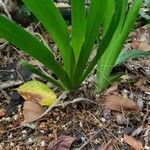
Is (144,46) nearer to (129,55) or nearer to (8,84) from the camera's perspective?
(129,55)

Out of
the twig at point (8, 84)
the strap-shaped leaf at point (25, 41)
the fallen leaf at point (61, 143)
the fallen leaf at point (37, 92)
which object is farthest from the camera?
the twig at point (8, 84)

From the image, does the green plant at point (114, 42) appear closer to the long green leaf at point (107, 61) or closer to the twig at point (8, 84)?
the long green leaf at point (107, 61)

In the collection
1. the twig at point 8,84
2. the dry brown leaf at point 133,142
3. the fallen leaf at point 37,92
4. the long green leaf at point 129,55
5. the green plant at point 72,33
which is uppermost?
the green plant at point 72,33

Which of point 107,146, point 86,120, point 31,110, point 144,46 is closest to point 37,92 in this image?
point 31,110

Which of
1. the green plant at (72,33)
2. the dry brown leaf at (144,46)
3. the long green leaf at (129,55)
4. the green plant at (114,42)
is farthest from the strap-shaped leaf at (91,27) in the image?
the dry brown leaf at (144,46)

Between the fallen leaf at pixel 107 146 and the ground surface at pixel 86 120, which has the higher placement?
the ground surface at pixel 86 120
